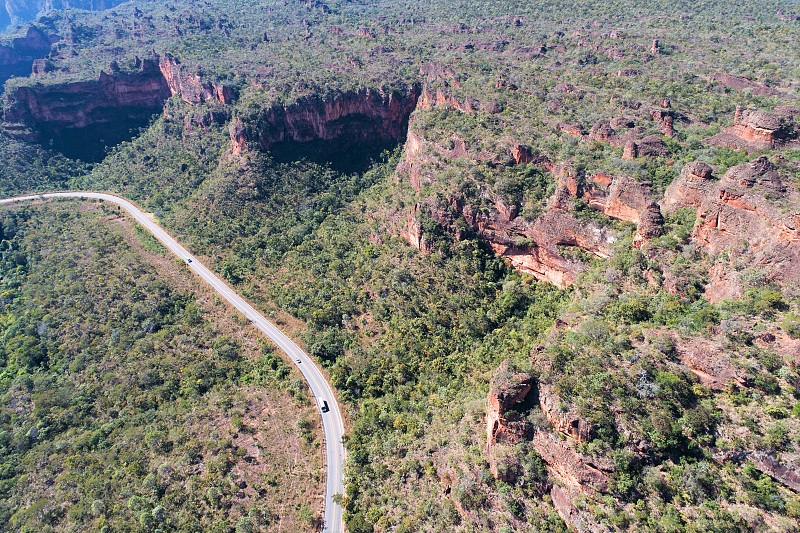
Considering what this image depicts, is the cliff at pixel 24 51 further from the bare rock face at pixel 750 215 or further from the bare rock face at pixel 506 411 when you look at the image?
the bare rock face at pixel 750 215

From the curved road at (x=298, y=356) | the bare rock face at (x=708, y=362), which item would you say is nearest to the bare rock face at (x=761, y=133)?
the bare rock face at (x=708, y=362)

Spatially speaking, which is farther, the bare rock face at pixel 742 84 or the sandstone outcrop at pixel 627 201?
the bare rock face at pixel 742 84

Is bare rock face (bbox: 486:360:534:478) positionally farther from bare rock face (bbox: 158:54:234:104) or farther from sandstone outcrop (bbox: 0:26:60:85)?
sandstone outcrop (bbox: 0:26:60:85)

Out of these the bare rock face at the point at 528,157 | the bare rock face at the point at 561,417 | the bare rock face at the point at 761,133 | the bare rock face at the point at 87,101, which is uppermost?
the bare rock face at the point at 87,101

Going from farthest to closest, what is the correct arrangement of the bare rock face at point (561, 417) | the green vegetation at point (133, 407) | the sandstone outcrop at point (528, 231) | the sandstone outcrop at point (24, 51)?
the sandstone outcrop at point (24, 51) < the sandstone outcrop at point (528, 231) < the green vegetation at point (133, 407) < the bare rock face at point (561, 417)

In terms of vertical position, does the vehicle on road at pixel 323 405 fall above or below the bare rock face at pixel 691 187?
below

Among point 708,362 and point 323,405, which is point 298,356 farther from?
point 708,362

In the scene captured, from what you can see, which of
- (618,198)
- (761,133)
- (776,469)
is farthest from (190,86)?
(776,469)
